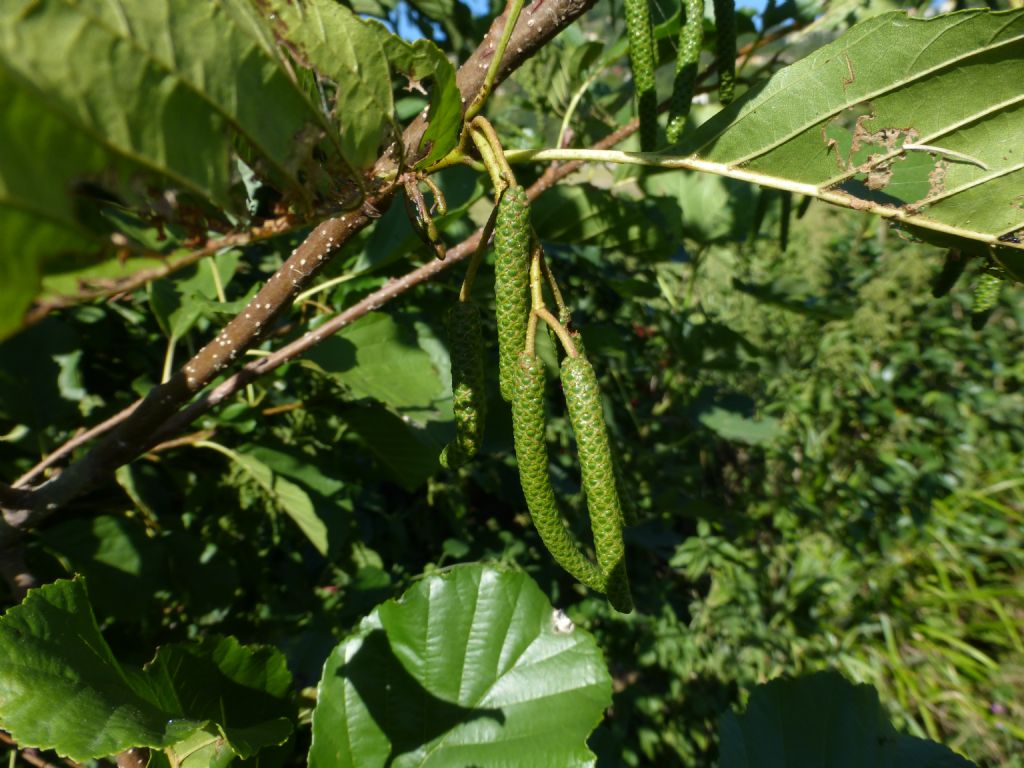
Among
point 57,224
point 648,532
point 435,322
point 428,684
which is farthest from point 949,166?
point 648,532

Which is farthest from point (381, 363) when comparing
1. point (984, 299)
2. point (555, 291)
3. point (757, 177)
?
point (984, 299)

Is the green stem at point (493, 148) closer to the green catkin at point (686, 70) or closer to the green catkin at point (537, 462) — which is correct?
the green catkin at point (537, 462)

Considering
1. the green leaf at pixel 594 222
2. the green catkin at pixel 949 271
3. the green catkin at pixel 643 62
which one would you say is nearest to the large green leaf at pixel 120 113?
the green catkin at pixel 643 62

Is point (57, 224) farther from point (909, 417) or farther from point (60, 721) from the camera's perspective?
point (909, 417)

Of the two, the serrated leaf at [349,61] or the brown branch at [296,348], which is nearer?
the serrated leaf at [349,61]

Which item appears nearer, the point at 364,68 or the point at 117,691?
the point at 364,68

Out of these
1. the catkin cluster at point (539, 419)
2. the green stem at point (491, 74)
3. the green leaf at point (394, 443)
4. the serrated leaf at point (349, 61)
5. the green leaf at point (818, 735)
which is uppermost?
the serrated leaf at point (349, 61)

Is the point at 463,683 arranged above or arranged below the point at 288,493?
below

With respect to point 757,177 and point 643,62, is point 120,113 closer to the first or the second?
point 757,177
